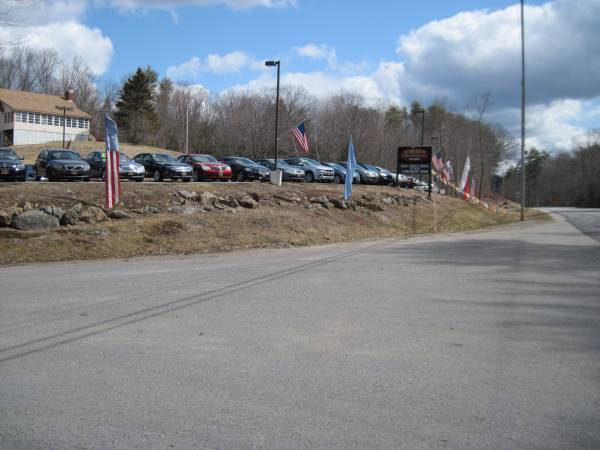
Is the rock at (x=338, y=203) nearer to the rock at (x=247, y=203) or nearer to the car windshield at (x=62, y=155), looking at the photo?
the rock at (x=247, y=203)

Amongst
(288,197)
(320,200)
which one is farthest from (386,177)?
Result: (288,197)

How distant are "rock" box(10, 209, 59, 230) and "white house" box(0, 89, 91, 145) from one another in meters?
56.6

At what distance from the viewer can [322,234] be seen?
75.6 ft

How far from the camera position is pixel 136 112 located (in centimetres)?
8150

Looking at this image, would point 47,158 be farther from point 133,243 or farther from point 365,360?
point 365,360

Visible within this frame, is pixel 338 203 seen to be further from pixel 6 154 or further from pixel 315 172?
pixel 6 154

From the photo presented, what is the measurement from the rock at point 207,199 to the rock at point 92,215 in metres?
4.41

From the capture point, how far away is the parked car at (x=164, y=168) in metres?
28.8

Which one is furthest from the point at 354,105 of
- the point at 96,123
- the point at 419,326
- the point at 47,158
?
the point at 419,326

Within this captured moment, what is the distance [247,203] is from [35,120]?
5879 centimetres

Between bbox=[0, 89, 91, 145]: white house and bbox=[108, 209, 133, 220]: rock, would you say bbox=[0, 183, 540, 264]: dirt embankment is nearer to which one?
bbox=[108, 209, 133, 220]: rock

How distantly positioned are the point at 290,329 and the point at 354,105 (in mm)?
78260

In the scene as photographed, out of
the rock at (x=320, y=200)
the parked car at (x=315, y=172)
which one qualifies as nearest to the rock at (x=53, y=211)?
the rock at (x=320, y=200)

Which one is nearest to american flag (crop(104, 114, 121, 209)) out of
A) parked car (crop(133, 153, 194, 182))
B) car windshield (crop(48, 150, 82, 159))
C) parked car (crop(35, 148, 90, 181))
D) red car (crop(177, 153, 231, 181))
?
parked car (crop(35, 148, 90, 181))
